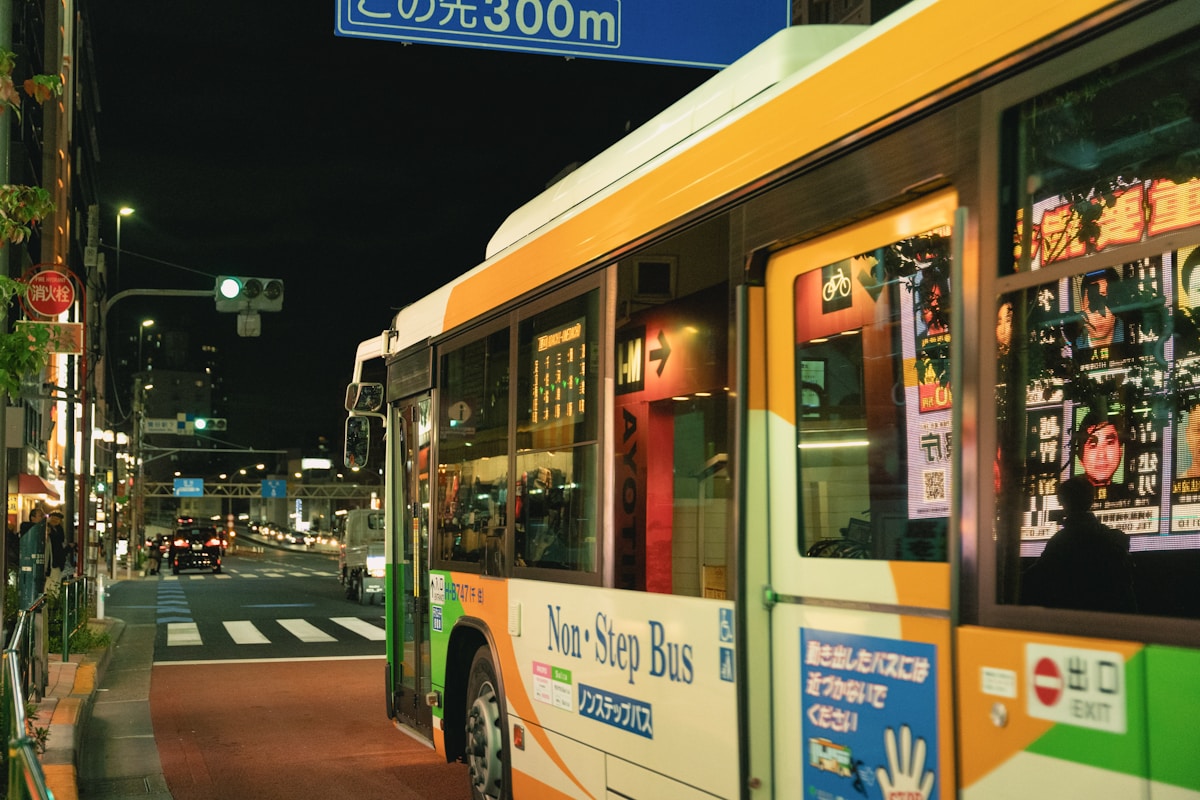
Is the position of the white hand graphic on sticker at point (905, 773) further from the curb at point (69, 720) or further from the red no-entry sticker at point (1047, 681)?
the curb at point (69, 720)

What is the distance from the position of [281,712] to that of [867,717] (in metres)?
10.7

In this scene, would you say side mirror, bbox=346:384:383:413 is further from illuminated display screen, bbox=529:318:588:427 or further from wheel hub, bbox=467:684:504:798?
illuminated display screen, bbox=529:318:588:427

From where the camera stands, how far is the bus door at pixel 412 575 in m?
8.98

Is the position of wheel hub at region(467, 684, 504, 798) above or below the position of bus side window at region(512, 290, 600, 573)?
below

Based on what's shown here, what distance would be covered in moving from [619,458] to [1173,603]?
9.88 ft

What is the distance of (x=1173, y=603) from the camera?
9.47 feet

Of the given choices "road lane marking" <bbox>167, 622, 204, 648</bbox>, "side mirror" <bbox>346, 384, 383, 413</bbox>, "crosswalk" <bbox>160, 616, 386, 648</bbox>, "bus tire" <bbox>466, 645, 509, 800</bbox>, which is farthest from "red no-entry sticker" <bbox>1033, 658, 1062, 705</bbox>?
A: "road lane marking" <bbox>167, 622, 204, 648</bbox>

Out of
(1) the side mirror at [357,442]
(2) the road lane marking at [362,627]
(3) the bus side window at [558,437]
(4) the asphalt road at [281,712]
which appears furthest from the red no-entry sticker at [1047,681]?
(2) the road lane marking at [362,627]

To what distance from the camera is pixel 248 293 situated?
21.7m

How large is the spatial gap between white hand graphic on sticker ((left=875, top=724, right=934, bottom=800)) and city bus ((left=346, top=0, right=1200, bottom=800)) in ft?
0.03

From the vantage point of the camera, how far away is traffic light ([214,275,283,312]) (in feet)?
70.5

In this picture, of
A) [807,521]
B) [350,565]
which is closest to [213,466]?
[350,565]

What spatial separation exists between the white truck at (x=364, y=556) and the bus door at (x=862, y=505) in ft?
88.1

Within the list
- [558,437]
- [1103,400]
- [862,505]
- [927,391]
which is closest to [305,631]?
[558,437]
